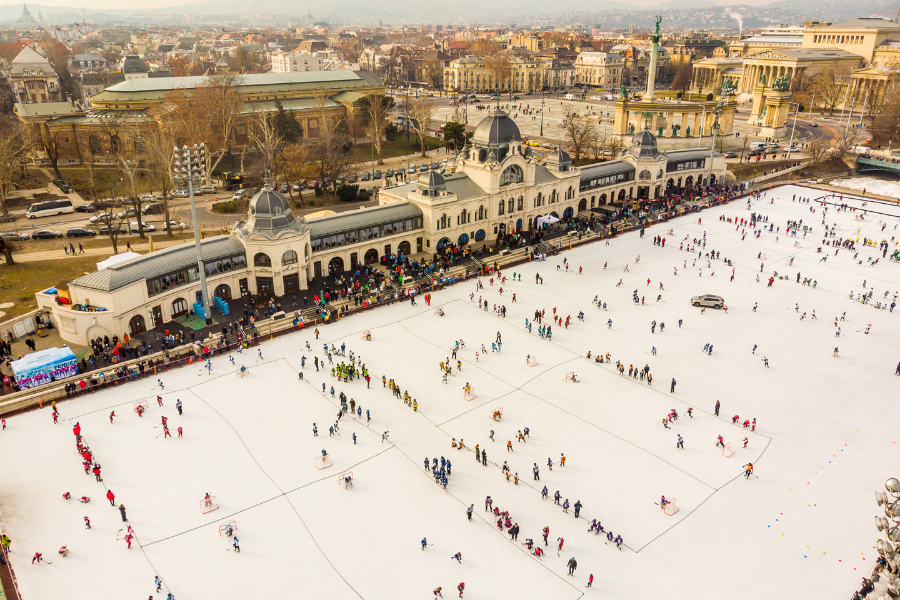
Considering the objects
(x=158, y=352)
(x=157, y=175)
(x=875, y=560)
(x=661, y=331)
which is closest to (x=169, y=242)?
(x=157, y=175)

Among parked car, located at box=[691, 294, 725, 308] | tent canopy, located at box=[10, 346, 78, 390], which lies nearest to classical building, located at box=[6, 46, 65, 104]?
tent canopy, located at box=[10, 346, 78, 390]

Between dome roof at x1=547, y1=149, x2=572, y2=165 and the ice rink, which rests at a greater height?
dome roof at x1=547, y1=149, x2=572, y2=165

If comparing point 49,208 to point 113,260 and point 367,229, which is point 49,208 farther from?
point 367,229

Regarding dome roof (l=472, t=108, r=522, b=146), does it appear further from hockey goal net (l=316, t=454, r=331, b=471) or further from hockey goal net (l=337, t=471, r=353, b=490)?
hockey goal net (l=337, t=471, r=353, b=490)

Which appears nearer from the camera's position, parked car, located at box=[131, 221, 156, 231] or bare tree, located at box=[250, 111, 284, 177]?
parked car, located at box=[131, 221, 156, 231]

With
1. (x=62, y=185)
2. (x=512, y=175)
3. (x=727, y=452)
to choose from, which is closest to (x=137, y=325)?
(x=512, y=175)

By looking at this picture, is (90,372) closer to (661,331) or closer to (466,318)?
(466,318)
